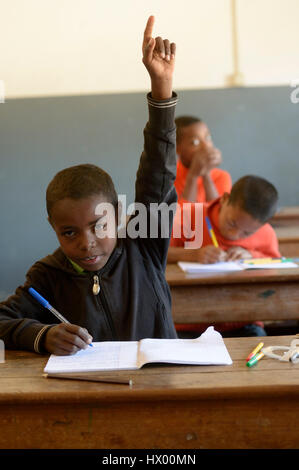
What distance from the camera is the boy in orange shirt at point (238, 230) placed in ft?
7.66

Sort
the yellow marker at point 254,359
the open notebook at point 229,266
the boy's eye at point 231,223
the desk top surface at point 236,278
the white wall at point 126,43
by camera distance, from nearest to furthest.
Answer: the yellow marker at point 254,359 → the desk top surface at point 236,278 → the open notebook at point 229,266 → the boy's eye at point 231,223 → the white wall at point 126,43

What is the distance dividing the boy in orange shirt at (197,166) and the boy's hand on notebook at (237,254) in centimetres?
79

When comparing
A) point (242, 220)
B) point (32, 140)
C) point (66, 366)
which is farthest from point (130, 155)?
point (66, 366)

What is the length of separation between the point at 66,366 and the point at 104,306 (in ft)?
0.84

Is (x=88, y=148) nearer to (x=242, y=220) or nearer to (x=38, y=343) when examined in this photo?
(x=242, y=220)

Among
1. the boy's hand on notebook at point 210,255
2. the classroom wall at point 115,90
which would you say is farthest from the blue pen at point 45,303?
the classroom wall at point 115,90

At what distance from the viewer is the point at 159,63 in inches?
49.0

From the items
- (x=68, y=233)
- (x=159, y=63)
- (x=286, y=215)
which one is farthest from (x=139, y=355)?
(x=286, y=215)

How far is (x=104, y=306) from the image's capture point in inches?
51.6

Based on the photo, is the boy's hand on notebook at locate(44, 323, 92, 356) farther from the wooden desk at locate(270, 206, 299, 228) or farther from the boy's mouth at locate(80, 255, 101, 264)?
the wooden desk at locate(270, 206, 299, 228)

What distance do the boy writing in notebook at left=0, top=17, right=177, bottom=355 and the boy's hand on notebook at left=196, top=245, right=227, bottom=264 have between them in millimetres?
911

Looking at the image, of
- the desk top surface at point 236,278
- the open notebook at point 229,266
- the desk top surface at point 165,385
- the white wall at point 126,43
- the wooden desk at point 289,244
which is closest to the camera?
the desk top surface at point 165,385

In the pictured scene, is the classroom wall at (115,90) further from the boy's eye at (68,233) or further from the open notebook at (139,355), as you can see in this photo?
the open notebook at (139,355)

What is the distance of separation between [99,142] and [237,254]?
2.29m
